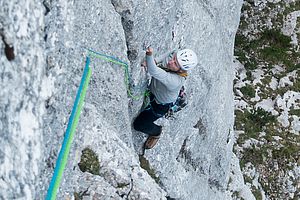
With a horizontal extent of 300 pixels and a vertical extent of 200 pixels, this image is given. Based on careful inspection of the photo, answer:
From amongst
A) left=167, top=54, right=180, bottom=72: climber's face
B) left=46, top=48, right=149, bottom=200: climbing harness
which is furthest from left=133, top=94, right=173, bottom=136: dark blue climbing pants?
left=46, top=48, right=149, bottom=200: climbing harness

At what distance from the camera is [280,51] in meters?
39.3

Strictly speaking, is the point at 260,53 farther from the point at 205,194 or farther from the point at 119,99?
the point at 119,99

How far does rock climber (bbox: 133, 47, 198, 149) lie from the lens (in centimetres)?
1184

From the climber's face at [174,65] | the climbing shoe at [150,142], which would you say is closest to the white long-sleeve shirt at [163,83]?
the climber's face at [174,65]

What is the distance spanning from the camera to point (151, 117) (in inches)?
543

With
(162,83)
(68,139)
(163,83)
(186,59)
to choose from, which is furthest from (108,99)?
(68,139)

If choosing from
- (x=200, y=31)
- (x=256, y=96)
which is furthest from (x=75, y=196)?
(x=256, y=96)

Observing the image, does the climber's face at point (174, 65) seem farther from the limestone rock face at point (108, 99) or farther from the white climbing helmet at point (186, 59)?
the limestone rock face at point (108, 99)

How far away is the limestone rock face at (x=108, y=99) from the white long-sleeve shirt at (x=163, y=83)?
0.48 meters

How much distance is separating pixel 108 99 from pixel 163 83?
159 centimetres

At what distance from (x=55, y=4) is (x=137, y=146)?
7.98 meters

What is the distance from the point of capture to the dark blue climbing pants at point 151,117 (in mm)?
13524

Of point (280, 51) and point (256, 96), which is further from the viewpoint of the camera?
point (280, 51)

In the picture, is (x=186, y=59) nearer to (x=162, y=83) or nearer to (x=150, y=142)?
(x=162, y=83)
